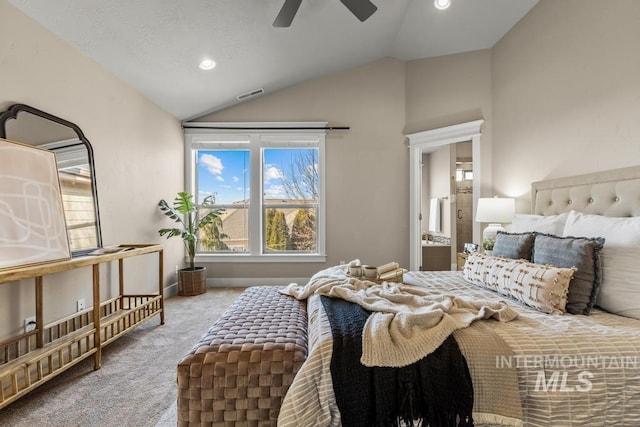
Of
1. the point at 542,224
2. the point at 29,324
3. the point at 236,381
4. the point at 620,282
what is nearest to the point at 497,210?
the point at 542,224

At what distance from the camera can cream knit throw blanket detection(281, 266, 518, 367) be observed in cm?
116

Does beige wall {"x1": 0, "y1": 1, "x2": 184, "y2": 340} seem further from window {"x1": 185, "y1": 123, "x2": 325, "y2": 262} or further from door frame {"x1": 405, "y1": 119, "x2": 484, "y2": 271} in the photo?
door frame {"x1": 405, "y1": 119, "x2": 484, "y2": 271}

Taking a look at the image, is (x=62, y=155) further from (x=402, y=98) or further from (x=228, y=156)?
(x=402, y=98)

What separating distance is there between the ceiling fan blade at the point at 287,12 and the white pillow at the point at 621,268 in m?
2.63

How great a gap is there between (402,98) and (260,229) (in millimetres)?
2862

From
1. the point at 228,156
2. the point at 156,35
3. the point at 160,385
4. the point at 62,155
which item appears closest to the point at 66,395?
the point at 160,385

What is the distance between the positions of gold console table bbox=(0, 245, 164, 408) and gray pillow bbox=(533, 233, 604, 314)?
289 cm

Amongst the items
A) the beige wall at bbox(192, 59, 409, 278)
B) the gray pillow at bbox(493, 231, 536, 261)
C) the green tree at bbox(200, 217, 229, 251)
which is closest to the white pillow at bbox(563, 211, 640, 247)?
the gray pillow at bbox(493, 231, 536, 261)

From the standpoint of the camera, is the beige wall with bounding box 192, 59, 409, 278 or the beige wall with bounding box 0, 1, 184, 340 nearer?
the beige wall with bounding box 0, 1, 184, 340

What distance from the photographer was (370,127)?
4.47 meters

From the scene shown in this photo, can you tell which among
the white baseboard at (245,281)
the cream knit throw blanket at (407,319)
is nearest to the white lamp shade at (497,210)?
the cream knit throw blanket at (407,319)

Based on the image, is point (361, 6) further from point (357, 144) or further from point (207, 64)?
point (357, 144)

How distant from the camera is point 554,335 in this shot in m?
1.25

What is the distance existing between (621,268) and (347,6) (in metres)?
2.50
